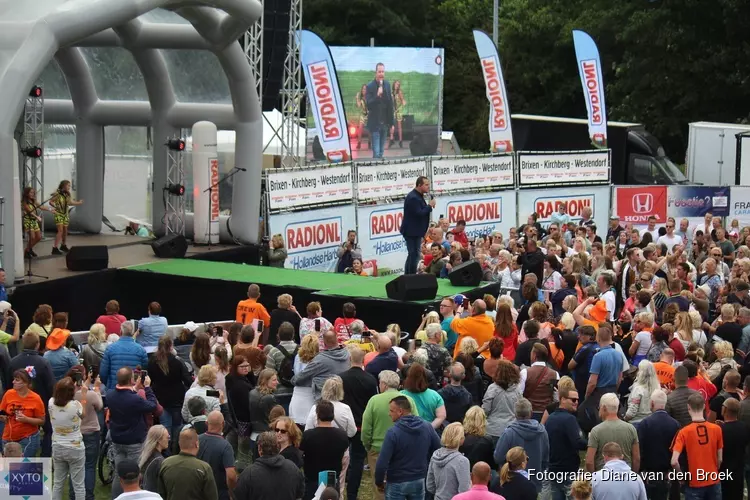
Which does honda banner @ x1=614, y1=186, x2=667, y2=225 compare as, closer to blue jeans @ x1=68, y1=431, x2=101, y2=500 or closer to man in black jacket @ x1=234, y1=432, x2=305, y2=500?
blue jeans @ x1=68, y1=431, x2=101, y2=500

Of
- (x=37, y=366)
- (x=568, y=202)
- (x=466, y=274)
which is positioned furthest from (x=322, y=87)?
(x=37, y=366)

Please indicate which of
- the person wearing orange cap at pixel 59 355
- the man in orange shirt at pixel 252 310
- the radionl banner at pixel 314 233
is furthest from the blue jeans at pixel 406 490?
the radionl banner at pixel 314 233

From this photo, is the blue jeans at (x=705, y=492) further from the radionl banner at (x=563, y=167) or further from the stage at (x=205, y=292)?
the radionl banner at (x=563, y=167)

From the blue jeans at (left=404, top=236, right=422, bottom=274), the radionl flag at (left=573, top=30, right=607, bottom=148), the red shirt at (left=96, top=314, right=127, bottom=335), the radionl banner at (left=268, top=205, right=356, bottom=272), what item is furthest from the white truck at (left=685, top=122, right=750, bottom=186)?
the red shirt at (left=96, top=314, right=127, bottom=335)

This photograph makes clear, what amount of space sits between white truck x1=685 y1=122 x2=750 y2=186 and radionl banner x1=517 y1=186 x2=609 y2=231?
552 centimetres

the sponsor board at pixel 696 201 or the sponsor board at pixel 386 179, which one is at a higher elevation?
the sponsor board at pixel 386 179

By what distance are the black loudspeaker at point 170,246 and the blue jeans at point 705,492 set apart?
11302mm

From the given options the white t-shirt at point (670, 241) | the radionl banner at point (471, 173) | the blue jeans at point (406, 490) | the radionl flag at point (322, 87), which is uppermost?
the radionl flag at point (322, 87)

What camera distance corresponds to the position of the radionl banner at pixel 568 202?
2506cm

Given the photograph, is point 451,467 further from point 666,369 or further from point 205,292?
point 205,292

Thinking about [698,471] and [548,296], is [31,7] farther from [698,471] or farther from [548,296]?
[698,471]

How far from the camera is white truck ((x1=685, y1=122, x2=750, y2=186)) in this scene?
102 feet

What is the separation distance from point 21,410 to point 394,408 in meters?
3.05

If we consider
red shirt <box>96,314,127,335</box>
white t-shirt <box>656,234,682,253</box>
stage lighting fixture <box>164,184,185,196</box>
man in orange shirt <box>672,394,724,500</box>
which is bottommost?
man in orange shirt <box>672,394,724,500</box>
